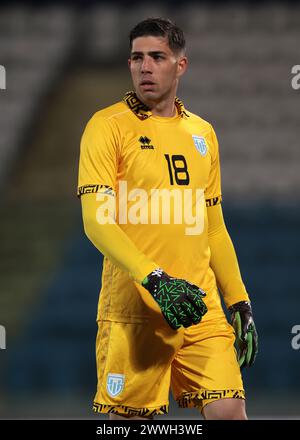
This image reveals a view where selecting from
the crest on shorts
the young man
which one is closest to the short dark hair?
the young man

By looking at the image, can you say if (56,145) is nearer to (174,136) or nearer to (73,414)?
(73,414)

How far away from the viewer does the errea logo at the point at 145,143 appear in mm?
4222

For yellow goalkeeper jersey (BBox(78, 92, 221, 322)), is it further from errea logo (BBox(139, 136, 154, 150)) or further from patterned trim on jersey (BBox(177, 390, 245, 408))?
patterned trim on jersey (BBox(177, 390, 245, 408))

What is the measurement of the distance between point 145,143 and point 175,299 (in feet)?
2.29

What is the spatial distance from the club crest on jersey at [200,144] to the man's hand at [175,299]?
660 mm

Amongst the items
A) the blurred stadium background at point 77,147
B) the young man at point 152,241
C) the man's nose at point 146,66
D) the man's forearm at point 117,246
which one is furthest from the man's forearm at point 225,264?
the blurred stadium background at point 77,147

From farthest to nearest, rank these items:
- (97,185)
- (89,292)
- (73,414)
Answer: (89,292) → (73,414) → (97,185)

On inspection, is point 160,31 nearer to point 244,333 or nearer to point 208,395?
point 244,333

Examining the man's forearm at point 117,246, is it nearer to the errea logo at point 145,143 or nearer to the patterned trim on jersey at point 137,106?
the errea logo at point 145,143

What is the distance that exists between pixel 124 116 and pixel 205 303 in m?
0.82

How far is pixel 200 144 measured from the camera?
4406 mm

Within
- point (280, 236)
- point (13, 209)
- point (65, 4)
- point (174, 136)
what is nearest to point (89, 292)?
point (13, 209)

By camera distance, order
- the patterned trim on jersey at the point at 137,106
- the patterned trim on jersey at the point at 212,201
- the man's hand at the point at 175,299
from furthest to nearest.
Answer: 1. the patterned trim on jersey at the point at 212,201
2. the patterned trim on jersey at the point at 137,106
3. the man's hand at the point at 175,299

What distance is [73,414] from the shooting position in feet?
24.9
